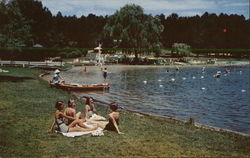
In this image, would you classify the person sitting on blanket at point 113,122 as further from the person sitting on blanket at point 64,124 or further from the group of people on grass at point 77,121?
A: the person sitting on blanket at point 64,124

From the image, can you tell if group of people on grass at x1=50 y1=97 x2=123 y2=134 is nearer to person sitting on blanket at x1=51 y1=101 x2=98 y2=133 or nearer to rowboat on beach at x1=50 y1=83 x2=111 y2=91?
person sitting on blanket at x1=51 y1=101 x2=98 y2=133

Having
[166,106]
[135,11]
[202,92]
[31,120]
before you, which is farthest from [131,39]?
[31,120]

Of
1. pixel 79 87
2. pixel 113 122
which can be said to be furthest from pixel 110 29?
pixel 113 122

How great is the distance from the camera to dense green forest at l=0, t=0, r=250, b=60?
54.3 m

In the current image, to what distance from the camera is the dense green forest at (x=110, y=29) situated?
54338 mm

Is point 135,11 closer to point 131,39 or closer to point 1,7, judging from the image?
point 131,39

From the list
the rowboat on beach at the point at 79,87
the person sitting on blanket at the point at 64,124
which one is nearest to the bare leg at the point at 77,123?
the person sitting on blanket at the point at 64,124

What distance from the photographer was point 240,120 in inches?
832

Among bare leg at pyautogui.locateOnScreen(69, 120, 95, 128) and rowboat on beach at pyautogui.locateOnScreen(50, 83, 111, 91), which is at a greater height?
bare leg at pyautogui.locateOnScreen(69, 120, 95, 128)

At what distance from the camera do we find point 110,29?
74.8m

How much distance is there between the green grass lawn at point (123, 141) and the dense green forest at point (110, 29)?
2099cm

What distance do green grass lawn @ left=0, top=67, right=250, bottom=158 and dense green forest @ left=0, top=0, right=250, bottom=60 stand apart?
20990 mm

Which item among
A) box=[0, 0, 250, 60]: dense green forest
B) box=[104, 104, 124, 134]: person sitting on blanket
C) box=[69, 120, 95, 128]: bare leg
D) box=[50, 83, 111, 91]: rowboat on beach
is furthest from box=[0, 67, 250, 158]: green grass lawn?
box=[0, 0, 250, 60]: dense green forest

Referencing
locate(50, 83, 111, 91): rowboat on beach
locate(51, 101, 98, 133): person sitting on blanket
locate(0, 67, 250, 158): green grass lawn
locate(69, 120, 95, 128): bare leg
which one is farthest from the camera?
locate(50, 83, 111, 91): rowboat on beach
